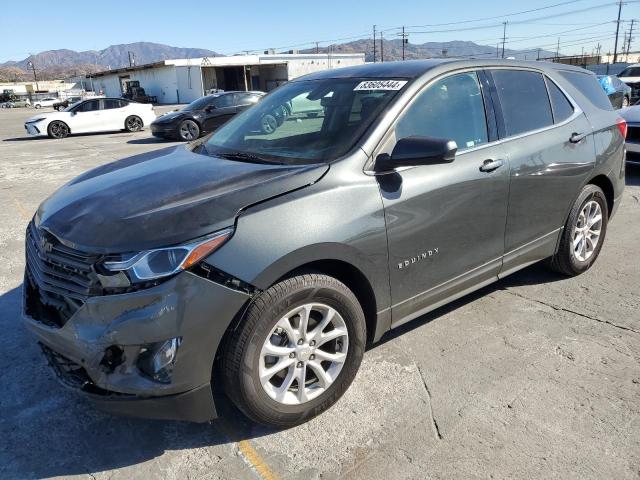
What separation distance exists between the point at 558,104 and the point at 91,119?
60.8 feet

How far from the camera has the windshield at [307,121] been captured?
3.00m

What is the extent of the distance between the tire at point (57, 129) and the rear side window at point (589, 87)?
1837 centimetres

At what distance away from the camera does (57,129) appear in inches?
731

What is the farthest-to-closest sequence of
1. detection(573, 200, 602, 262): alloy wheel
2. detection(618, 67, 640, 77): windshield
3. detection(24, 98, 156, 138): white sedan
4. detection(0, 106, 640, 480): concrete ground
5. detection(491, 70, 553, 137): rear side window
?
1. detection(618, 67, 640, 77): windshield
2. detection(24, 98, 156, 138): white sedan
3. detection(573, 200, 602, 262): alloy wheel
4. detection(491, 70, 553, 137): rear side window
5. detection(0, 106, 640, 480): concrete ground

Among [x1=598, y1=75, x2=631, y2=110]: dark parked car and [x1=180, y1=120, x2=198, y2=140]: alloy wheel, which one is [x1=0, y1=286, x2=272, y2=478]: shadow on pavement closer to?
[x1=180, y1=120, x2=198, y2=140]: alloy wheel

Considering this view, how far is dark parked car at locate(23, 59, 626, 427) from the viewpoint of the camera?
2.25 metres

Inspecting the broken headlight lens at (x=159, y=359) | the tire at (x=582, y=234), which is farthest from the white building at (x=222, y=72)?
the broken headlight lens at (x=159, y=359)

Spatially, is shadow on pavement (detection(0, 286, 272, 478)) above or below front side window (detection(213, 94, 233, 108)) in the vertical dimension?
below

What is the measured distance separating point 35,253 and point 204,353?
1.22 meters

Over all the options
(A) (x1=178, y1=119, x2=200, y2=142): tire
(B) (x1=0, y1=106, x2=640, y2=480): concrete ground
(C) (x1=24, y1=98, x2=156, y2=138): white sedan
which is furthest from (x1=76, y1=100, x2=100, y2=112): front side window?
(B) (x1=0, y1=106, x2=640, y2=480): concrete ground

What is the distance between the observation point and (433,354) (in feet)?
10.9

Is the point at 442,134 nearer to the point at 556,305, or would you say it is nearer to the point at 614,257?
the point at 556,305

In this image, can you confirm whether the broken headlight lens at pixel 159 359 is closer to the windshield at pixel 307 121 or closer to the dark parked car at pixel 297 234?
the dark parked car at pixel 297 234

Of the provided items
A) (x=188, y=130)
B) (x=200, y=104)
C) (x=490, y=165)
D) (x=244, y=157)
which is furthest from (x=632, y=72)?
(x=244, y=157)
